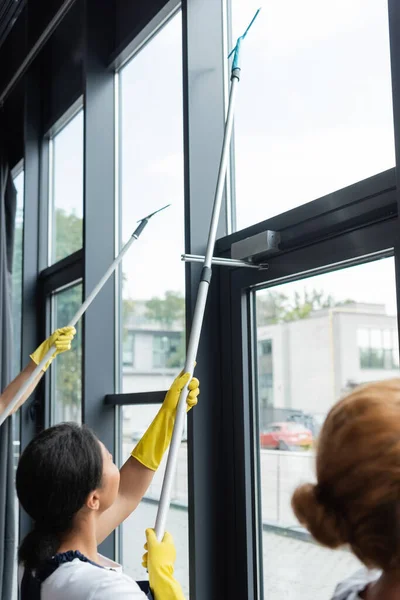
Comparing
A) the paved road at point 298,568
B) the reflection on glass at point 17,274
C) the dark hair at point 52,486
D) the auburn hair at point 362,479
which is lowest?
the paved road at point 298,568

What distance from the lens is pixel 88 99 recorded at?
2.76m

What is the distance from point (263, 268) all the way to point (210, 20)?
0.87 m

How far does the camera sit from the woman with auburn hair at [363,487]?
78cm

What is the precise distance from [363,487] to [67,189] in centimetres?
284

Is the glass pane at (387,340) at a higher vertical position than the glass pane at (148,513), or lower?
higher

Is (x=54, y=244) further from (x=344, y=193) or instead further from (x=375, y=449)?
(x=375, y=449)

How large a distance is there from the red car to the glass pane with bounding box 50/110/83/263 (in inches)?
64.2

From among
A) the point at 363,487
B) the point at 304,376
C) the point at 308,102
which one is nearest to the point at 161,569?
the point at 304,376

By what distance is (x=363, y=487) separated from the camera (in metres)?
0.80

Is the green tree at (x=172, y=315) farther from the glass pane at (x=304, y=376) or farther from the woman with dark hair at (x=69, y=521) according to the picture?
the woman with dark hair at (x=69, y=521)

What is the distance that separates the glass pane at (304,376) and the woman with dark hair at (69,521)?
1.32ft

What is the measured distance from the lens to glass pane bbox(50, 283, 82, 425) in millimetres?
3090

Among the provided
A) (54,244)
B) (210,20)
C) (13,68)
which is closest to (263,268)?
(210,20)

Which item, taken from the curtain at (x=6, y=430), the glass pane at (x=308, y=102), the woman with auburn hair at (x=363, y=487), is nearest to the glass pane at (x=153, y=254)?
the glass pane at (x=308, y=102)
